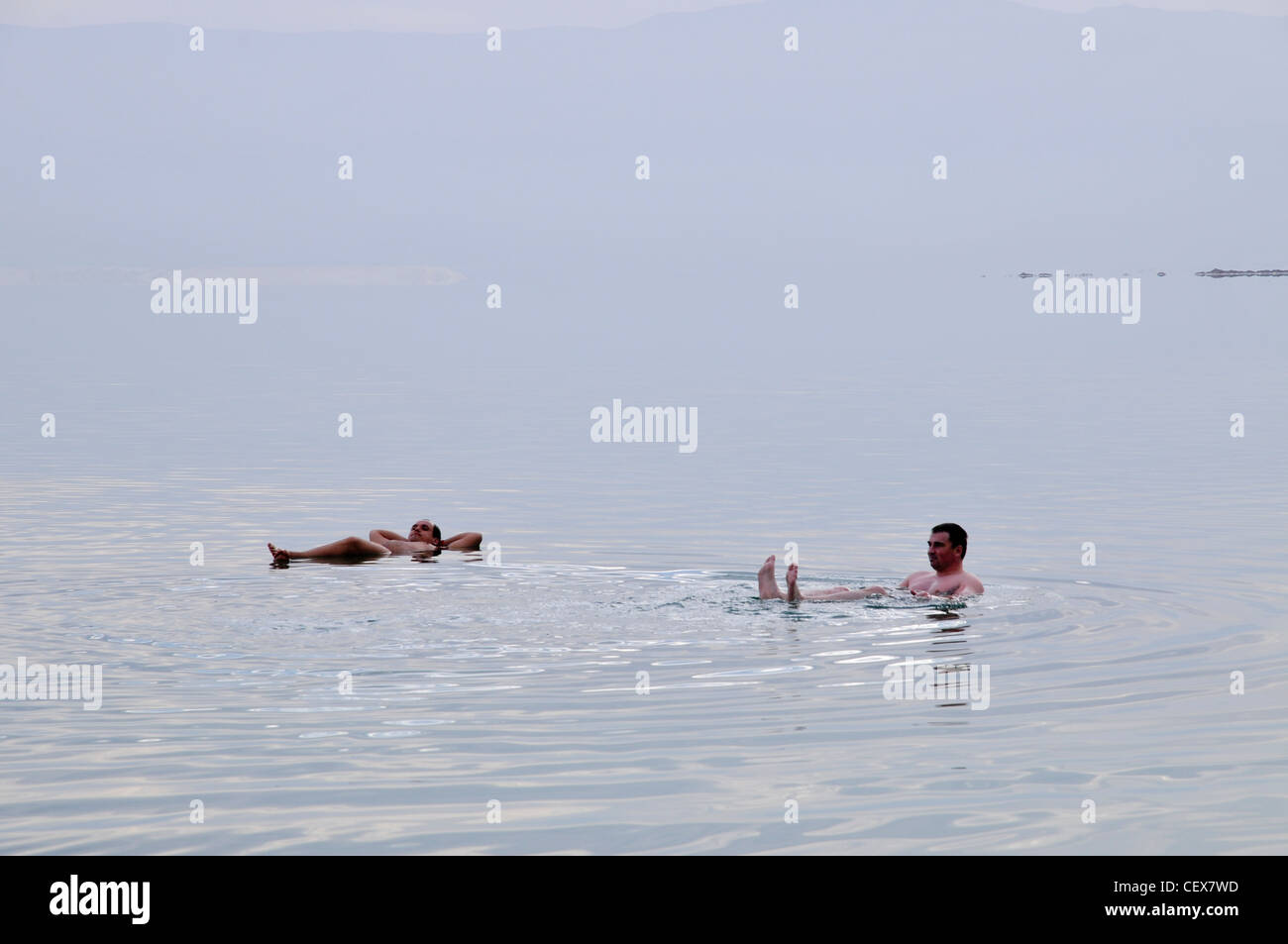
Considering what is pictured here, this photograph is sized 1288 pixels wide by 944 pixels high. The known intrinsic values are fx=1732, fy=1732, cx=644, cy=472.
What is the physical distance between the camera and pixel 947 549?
19109 mm

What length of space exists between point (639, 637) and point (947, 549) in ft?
14.2

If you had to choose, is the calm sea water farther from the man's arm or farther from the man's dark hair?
the man's dark hair

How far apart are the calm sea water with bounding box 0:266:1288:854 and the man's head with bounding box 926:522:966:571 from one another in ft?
1.99

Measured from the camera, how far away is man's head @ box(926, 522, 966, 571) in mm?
19078

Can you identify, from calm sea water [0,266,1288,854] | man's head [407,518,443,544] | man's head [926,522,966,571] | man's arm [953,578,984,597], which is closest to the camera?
calm sea water [0,266,1288,854]

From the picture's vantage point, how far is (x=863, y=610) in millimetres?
Result: 18266

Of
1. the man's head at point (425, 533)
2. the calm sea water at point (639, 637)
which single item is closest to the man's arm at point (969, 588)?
the calm sea water at point (639, 637)

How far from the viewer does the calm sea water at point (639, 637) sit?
1088 centimetres

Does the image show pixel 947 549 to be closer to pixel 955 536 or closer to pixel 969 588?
pixel 955 536

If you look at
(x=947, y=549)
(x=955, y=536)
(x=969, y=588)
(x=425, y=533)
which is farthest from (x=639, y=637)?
(x=425, y=533)

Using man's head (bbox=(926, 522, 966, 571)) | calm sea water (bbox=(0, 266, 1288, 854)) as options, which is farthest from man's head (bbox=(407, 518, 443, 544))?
man's head (bbox=(926, 522, 966, 571))

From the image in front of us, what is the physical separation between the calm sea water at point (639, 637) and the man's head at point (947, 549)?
61 centimetres

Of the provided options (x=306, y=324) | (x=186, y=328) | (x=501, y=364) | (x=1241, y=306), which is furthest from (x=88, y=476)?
(x=1241, y=306)
